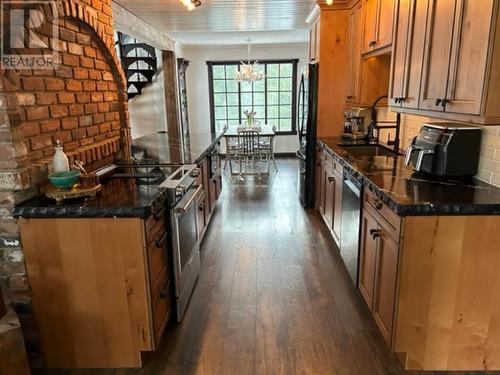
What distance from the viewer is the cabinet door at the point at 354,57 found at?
3678 millimetres

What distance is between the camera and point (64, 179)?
5.98 ft

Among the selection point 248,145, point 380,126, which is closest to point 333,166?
point 380,126

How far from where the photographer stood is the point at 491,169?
2029 millimetres

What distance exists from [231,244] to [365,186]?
1672 mm

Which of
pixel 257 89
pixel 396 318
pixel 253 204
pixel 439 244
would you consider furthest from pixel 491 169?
pixel 257 89

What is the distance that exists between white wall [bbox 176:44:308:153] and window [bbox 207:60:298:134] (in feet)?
0.40

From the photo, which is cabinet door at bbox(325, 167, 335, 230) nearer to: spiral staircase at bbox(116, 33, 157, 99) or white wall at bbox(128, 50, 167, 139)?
white wall at bbox(128, 50, 167, 139)

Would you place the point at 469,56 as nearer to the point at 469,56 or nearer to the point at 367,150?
the point at 469,56

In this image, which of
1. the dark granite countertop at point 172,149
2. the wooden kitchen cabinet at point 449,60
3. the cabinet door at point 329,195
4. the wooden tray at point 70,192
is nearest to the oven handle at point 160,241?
the wooden tray at point 70,192

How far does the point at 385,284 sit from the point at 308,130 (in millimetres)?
2706

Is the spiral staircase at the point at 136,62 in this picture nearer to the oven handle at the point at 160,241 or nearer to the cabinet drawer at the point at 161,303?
the oven handle at the point at 160,241

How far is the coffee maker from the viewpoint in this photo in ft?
12.7

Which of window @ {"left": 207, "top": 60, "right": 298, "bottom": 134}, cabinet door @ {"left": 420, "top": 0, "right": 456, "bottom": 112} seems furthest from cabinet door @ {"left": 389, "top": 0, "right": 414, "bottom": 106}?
window @ {"left": 207, "top": 60, "right": 298, "bottom": 134}

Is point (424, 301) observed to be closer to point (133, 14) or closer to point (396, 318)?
point (396, 318)
